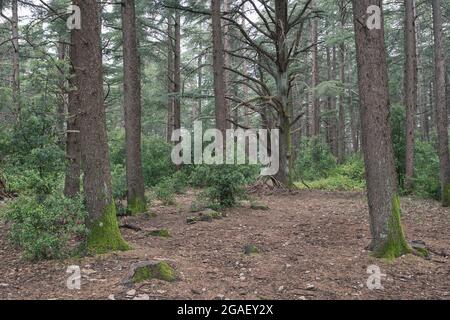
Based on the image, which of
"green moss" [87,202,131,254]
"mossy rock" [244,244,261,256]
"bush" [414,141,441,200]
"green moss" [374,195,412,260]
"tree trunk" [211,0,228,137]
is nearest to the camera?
"green moss" [374,195,412,260]

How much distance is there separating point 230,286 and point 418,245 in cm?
343

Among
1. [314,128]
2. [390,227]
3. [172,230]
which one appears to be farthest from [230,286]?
[314,128]

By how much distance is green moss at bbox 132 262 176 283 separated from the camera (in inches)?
196

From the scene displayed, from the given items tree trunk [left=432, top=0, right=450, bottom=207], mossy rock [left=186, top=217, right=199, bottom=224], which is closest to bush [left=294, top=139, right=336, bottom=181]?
tree trunk [left=432, top=0, right=450, bottom=207]

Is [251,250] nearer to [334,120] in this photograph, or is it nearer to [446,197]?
[446,197]

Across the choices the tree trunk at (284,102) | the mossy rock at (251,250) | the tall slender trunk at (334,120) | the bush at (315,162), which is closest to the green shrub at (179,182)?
the tree trunk at (284,102)

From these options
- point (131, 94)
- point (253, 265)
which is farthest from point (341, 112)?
point (253, 265)

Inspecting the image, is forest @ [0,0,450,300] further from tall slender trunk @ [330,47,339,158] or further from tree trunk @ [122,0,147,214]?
tall slender trunk @ [330,47,339,158]

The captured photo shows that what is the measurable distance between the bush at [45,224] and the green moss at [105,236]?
0.20 metres

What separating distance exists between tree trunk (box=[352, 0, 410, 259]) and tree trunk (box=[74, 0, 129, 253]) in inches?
160

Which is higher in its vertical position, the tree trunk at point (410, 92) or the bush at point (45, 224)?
the tree trunk at point (410, 92)

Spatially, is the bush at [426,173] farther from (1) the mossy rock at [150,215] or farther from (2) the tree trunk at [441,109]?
(1) the mossy rock at [150,215]

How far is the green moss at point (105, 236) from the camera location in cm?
623

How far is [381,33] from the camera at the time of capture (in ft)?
20.5
